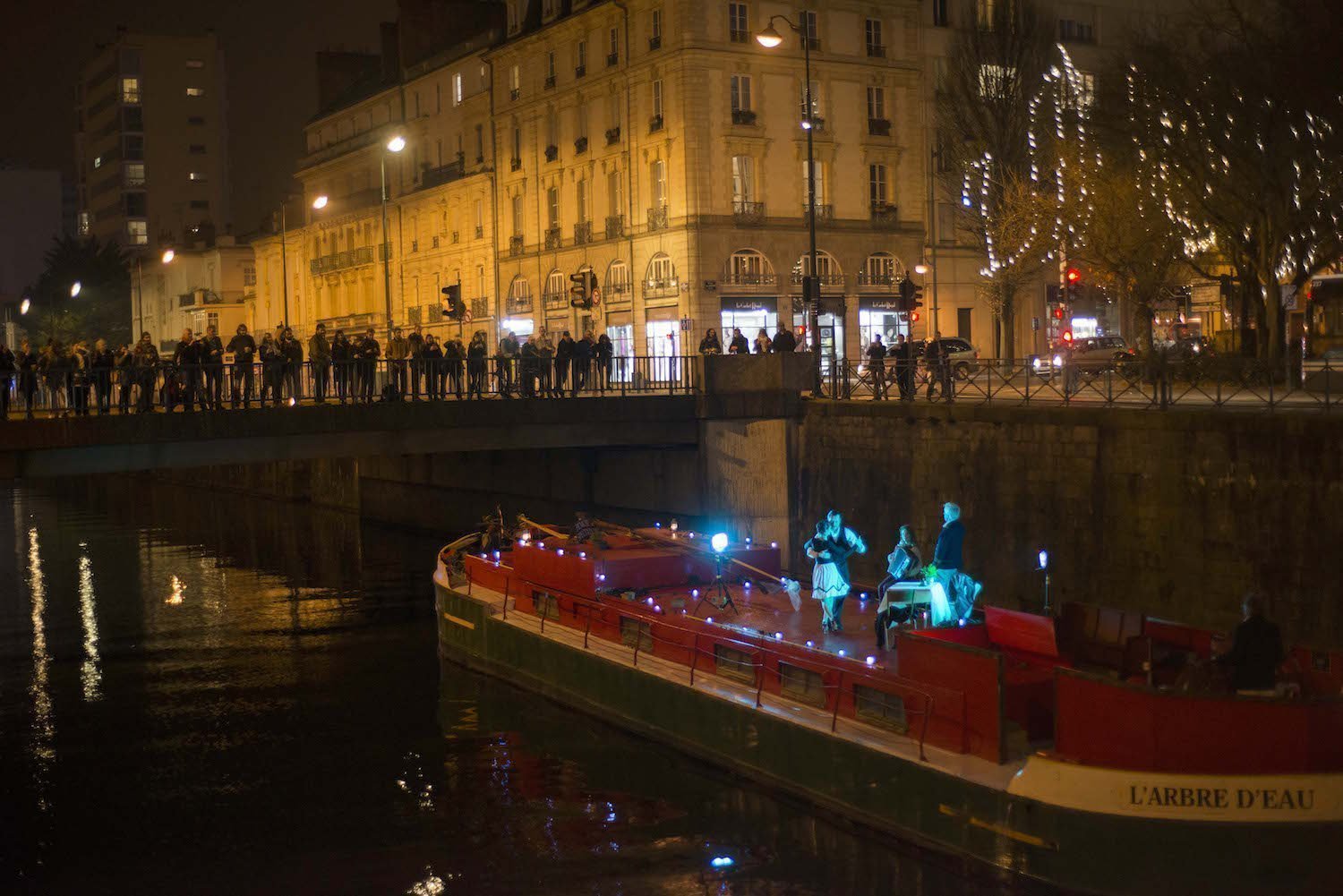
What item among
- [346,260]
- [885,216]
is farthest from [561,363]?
[346,260]

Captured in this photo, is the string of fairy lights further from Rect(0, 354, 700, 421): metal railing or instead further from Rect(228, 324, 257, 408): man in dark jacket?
Rect(228, 324, 257, 408): man in dark jacket

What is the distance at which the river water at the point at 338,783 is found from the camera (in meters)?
15.5

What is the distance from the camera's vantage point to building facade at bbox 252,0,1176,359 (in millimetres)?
52281

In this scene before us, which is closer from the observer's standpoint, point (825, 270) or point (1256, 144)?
point (1256, 144)

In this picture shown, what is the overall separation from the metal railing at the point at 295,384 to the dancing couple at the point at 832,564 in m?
13.0

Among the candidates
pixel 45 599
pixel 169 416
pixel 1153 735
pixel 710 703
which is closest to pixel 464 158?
pixel 45 599

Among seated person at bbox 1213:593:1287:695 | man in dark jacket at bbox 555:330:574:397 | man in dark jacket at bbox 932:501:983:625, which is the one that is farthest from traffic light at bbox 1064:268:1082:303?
seated person at bbox 1213:593:1287:695

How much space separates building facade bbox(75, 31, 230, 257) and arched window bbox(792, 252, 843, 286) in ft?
249

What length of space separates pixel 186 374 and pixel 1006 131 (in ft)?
112

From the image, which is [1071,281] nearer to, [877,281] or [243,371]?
[877,281]

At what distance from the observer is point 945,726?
48.8 feet

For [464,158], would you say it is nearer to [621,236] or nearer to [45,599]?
[621,236]

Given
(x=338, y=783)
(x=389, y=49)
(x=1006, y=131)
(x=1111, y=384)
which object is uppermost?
(x=389, y=49)

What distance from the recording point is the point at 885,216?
5584 centimetres
